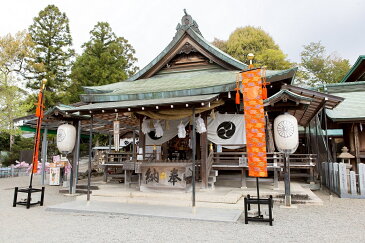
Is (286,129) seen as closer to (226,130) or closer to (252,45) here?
(226,130)

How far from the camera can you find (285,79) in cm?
961

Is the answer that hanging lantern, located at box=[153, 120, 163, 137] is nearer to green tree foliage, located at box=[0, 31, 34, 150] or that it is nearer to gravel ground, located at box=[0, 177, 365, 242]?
gravel ground, located at box=[0, 177, 365, 242]

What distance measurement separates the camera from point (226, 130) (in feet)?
33.1

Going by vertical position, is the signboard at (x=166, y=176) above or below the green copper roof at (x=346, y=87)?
below

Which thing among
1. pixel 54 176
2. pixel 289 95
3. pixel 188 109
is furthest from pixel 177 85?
pixel 54 176

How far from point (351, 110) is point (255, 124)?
27.6 feet

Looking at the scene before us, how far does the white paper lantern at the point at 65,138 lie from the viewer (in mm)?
9617

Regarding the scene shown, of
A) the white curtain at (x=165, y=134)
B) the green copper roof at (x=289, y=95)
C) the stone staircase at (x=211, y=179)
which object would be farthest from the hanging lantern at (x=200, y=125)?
the green copper roof at (x=289, y=95)

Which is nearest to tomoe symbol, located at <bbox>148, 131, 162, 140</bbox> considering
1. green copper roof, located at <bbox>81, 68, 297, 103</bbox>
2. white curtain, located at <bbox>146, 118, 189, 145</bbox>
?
white curtain, located at <bbox>146, 118, 189, 145</bbox>

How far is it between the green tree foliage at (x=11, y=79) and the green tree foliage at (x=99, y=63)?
4.22 metres

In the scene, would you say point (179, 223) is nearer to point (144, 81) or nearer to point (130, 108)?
point (130, 108)

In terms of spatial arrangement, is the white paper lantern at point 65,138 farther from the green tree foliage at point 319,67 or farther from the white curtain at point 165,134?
the green tree foliage at point 319,67

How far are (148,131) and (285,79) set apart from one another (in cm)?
586

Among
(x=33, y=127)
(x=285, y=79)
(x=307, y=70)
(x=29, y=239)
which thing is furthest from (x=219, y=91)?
(x=307, y=70)
